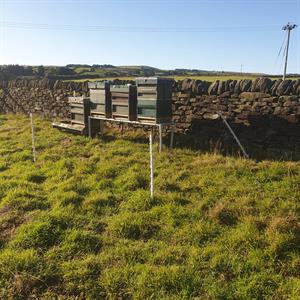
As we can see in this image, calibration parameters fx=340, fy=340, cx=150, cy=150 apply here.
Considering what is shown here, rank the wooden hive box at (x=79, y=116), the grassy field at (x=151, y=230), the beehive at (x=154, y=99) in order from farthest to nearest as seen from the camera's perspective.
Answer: the wooden hive box at (x=79, y=116), the beehive at (x=154, y=99), the grassy field at (x=151, y=230)

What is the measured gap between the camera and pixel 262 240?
4.56 metres

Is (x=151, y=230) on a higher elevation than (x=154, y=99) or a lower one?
lower

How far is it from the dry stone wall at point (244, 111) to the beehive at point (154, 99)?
85 cm

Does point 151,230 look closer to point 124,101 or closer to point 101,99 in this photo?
point 124,101

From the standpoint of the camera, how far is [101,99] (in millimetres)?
10625

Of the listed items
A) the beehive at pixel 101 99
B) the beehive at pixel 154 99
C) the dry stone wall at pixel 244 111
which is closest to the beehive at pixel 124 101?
the beehive at pixel 101 99

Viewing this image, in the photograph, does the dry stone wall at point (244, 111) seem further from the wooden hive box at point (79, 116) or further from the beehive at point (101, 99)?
the wooden hive box at point (79, 116)

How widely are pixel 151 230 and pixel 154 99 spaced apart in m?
4.74

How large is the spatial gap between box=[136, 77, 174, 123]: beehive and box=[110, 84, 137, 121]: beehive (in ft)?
1.43

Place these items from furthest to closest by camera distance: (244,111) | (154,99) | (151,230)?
1. (154,99)
2. (244,111)
3. (151,230)

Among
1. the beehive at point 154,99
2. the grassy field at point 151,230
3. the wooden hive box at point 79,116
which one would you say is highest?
the beehive at point 154,99

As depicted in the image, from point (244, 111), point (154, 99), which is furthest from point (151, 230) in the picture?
point (244, 111)

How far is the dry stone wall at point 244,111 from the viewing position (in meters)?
8.23

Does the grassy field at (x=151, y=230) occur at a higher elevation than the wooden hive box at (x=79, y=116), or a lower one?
lower
